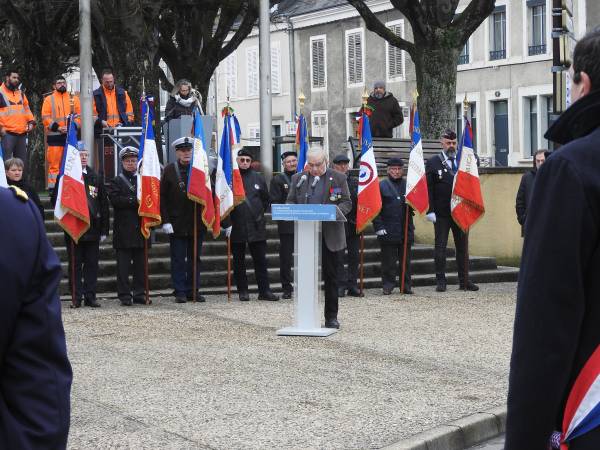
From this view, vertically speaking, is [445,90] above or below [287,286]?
above

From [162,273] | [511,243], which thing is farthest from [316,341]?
[511,243]

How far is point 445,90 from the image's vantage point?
23.3 meters

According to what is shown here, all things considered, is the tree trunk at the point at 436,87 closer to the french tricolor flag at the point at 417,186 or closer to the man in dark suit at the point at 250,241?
the french tricolor flag at the point at 417,186

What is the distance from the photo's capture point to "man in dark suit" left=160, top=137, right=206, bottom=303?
15.9m

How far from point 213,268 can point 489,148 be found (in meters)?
28.1

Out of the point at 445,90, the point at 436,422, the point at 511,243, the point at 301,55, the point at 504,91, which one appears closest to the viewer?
the point at 436,422

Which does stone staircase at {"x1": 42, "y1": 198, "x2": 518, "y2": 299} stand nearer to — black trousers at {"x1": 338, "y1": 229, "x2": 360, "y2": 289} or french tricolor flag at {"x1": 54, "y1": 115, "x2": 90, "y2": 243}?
black trousers at {"x1": 338, "y1": 229, "x2": 360, "y2": 289}

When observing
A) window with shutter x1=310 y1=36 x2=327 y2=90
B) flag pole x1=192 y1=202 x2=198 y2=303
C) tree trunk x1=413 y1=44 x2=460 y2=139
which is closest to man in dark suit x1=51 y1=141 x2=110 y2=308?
flag pole x1=192 y1=202 x2=198 y2=303

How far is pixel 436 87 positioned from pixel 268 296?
8.37 metres

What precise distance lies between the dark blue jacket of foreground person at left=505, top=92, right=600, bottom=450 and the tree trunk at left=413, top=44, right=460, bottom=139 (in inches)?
803

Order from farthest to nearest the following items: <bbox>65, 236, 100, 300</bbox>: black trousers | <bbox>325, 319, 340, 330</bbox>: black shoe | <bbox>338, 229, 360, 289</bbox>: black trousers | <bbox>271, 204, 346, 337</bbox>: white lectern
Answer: <bbox>338, 229, 360, 289</bbox>: black trousers < <bbox>65, 236, 100, 300</bbox>: black trousers < <bbox>325, 319, 340, 330</bbox>: black shoe < <bbox>271, 204, 346, 337</bbox>: white lectern

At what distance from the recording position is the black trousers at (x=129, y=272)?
15.5 meters

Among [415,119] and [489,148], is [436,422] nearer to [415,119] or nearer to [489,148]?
[415,119]

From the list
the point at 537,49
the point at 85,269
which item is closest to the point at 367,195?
the point at 85,269
